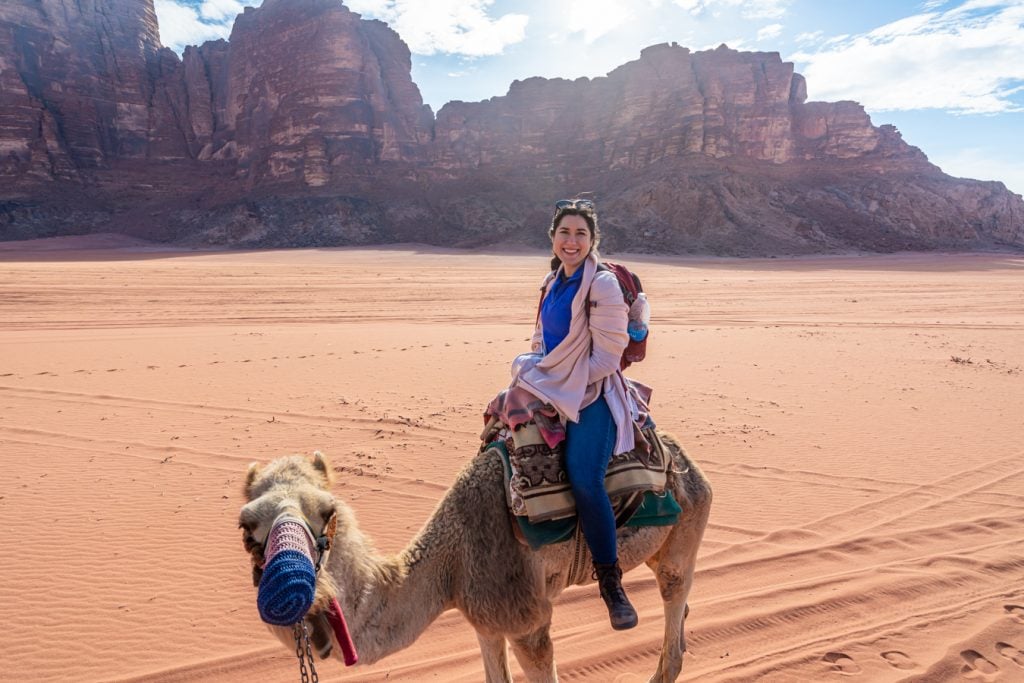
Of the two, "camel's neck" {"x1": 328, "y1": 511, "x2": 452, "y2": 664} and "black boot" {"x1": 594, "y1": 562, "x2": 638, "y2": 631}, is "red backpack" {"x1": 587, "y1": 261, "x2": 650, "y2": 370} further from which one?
"camel's neck" {"x1": 328, "y1": 511, "x2": 452, "y2": 664}

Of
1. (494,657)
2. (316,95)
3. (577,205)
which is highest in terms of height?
(316,95)

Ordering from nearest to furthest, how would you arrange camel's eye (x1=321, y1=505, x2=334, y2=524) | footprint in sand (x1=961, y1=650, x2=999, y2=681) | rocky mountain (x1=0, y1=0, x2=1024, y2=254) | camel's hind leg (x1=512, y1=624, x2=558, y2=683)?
camel's eye (x1=321, y1=505, x2=334, y2=524), camel's hind leg (x1=512, y1=624, x2=558, y2=683), footprint in sand (x1=961, y1=650, x2=999, y2=681), rocky mountain (x1=0, y1=0, x2=1024, y2=254)

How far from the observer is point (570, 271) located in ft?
11.7

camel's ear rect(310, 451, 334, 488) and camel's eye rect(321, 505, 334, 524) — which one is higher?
camel's ear rect(310, 451, 334, 488)

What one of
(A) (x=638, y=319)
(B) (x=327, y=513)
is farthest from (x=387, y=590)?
(A) (x=638, y=319)

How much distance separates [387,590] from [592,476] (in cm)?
124

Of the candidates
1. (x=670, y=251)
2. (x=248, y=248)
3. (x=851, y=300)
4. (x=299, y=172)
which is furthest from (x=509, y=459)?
(x=299, y=172)

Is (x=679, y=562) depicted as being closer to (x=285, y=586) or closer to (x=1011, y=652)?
(x=285, y=586)

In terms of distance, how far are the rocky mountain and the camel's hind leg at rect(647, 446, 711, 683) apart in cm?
6504

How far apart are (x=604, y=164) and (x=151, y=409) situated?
87761mm

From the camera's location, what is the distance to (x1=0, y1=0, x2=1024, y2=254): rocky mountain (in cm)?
7488

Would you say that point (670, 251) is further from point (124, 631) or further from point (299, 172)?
point (124, 631)

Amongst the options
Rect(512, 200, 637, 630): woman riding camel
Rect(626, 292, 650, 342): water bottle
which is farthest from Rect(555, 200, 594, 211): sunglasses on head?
Rect(626, 292, 650, 342): water bottle

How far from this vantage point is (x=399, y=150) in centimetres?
9225
